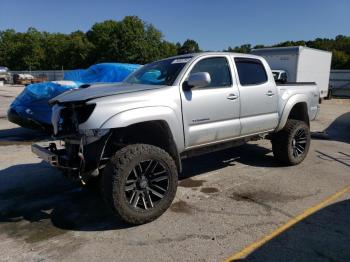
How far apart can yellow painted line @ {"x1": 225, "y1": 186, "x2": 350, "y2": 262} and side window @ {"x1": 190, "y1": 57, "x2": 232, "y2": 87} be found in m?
2.08

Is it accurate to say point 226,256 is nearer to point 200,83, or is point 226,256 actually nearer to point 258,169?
point 200,83

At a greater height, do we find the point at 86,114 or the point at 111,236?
the point at 86,114

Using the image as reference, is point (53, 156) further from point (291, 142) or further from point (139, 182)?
point (291, 142)

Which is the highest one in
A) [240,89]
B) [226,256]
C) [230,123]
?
[240,89]

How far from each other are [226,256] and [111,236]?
1278 millimetres

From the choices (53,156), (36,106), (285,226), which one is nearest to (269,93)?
(285,226)

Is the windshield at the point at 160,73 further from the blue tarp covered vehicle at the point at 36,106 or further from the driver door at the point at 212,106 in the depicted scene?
the blue tarp covered vehicle at the point at 36,106

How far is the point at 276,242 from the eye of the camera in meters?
3.78

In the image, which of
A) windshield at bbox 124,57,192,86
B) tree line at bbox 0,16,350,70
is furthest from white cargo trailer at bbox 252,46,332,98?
tree line at bbox 0,16,350,70

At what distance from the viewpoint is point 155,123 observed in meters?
4.46

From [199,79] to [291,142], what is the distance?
110 inches

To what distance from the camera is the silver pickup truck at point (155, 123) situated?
4.01 meters

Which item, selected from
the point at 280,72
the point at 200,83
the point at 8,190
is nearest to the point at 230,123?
the point at 200,83

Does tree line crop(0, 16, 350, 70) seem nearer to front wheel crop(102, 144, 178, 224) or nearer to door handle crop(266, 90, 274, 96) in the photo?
door handle crop(266, 90, 274, 96)
